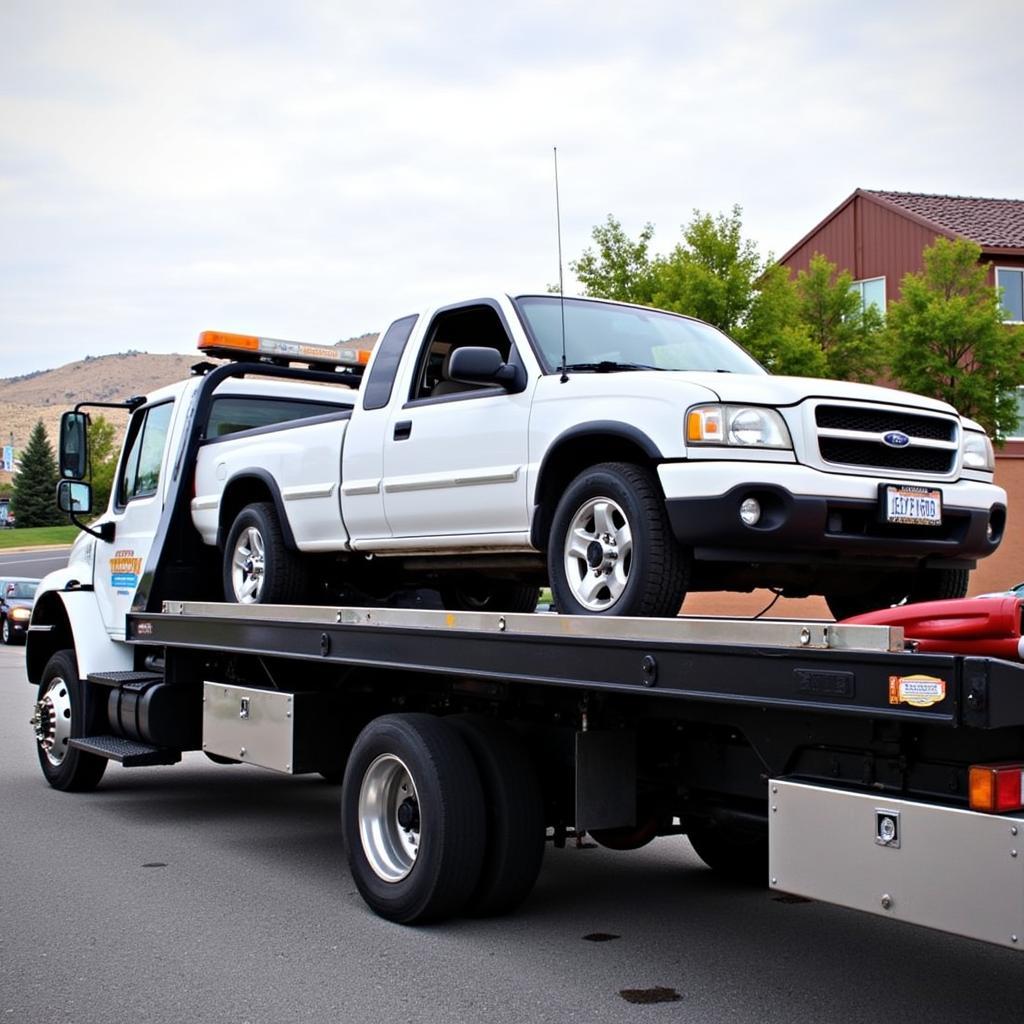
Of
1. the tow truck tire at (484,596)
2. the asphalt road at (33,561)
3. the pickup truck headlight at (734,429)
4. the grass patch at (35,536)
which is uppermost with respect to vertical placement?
the pickup truck headlight at (734,429)

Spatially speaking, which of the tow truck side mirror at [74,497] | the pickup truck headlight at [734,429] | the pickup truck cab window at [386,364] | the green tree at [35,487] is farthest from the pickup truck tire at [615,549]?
the green tree at [35,487]

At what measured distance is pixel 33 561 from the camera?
61969mm

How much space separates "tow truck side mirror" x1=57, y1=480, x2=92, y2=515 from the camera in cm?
950

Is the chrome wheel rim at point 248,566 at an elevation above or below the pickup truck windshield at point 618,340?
below

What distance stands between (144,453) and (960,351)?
2019 centimetres

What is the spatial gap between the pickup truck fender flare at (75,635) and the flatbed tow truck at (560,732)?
0.9 inches

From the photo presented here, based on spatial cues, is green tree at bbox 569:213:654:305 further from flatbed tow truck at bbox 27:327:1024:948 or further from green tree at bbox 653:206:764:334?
flatbed tow truck at bbox 27:327:1024:948

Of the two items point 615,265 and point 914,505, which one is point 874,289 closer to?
point 615,265

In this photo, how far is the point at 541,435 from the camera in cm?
614

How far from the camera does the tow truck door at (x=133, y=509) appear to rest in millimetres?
9344

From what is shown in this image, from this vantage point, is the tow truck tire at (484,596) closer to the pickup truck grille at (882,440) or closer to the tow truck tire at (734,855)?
the tow truck tire at (734,855)

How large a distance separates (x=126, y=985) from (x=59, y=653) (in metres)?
4.93

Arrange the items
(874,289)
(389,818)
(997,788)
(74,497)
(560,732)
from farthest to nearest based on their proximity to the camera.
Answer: (874,289)
(74,497)
(389,818)
(560,732)
(997,788)

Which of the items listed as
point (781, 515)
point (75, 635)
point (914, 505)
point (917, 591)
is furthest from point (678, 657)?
point (75, 635)
